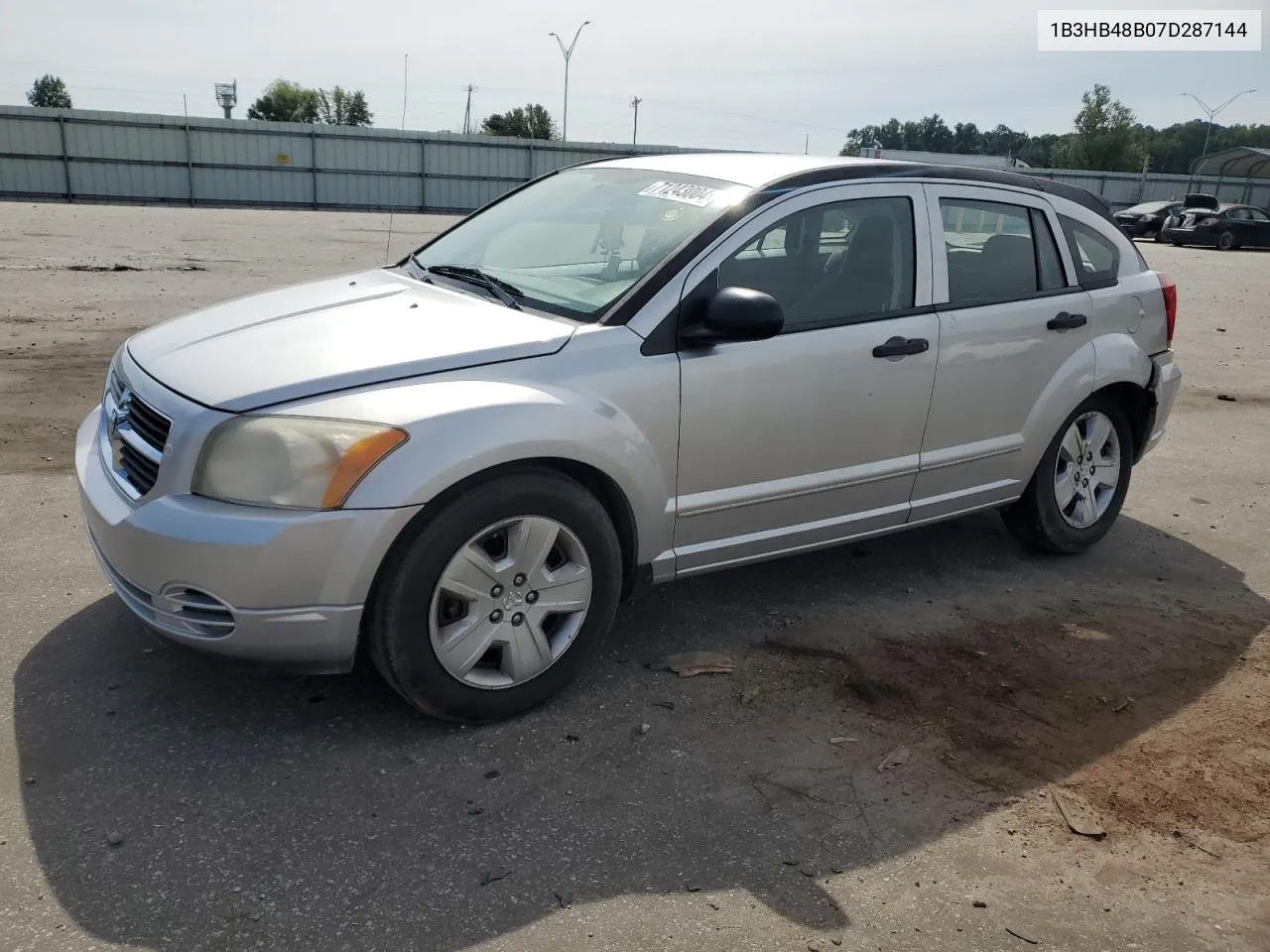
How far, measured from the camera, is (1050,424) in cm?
495

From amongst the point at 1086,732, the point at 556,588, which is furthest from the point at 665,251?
the point at 1086,732

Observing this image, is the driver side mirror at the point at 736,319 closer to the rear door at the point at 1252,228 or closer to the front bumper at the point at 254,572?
the front bumper at the point at 254,572

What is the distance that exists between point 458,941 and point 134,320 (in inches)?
359

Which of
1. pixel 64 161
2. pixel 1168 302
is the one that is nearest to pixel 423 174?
pixel 64 161

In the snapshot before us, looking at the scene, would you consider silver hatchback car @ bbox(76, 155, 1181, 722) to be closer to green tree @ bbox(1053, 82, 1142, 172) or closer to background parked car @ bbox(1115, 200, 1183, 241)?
background parked car @ bbox(1115, 200, 1183, 241)

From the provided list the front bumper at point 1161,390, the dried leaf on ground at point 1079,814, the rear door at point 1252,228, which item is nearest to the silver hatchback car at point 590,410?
the front bumper at point 1161,390

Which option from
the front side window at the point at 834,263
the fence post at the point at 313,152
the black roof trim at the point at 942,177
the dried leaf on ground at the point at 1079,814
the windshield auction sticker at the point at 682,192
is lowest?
the dried leaf on ground at the point at 1079,814

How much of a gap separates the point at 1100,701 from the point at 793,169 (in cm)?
228

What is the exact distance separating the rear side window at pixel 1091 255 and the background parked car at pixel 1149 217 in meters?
31.4

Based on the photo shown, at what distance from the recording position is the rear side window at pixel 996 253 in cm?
455

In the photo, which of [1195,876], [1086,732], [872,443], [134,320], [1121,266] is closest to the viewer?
[1195,876]

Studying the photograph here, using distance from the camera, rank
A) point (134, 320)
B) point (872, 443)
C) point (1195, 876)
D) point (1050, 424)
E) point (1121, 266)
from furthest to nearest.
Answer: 1. point (134, 320)
2. point (1121, 266)
3. point (1050, 424)
4. point (872, 443)
5. point (1195, 876)

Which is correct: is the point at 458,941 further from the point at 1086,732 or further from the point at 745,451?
the point at 1086,732

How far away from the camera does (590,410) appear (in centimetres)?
349
